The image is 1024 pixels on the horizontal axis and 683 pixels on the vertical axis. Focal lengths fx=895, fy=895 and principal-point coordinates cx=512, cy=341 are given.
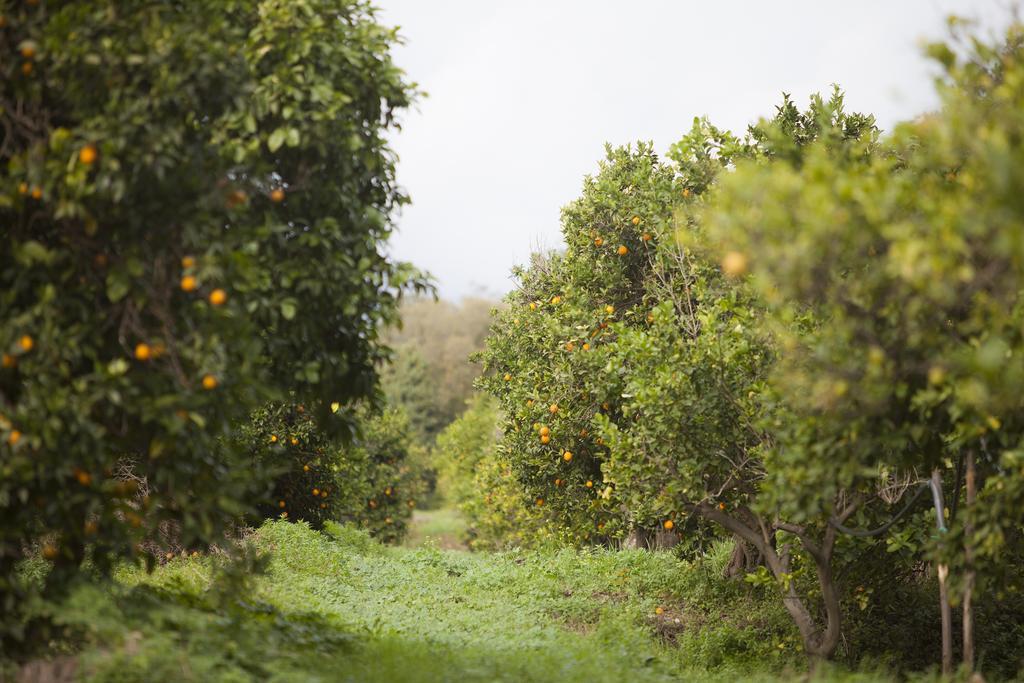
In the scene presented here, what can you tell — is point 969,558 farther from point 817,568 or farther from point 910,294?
point 910,294

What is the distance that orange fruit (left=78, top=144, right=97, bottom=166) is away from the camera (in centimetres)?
534

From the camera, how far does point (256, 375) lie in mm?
5961

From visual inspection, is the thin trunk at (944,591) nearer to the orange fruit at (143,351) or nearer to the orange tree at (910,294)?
the orange tree at (910,294)

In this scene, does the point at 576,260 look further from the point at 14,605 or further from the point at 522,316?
the point at 14,605

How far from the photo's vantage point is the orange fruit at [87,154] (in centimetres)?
534

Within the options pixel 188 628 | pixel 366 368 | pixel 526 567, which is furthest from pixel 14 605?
pixel 526 567

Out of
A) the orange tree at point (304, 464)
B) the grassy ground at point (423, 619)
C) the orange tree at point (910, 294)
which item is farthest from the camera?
the orange tree at point (304, 464)

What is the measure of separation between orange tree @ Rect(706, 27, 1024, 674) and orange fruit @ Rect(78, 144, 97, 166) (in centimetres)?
378

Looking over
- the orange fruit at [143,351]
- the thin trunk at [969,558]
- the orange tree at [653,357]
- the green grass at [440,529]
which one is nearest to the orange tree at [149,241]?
the orange fruit at [143,351]

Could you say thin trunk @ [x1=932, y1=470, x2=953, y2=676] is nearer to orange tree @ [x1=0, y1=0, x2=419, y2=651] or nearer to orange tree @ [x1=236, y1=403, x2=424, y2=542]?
orange tree @ [x1=0, y1=0, x2=419, y2=651]

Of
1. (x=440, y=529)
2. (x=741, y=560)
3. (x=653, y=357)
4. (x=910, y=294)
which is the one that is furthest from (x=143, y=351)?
(x=440, y=529)

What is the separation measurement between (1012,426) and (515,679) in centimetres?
407

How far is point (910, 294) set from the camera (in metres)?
5.38

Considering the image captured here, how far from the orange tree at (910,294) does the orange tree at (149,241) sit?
9.85 ft
